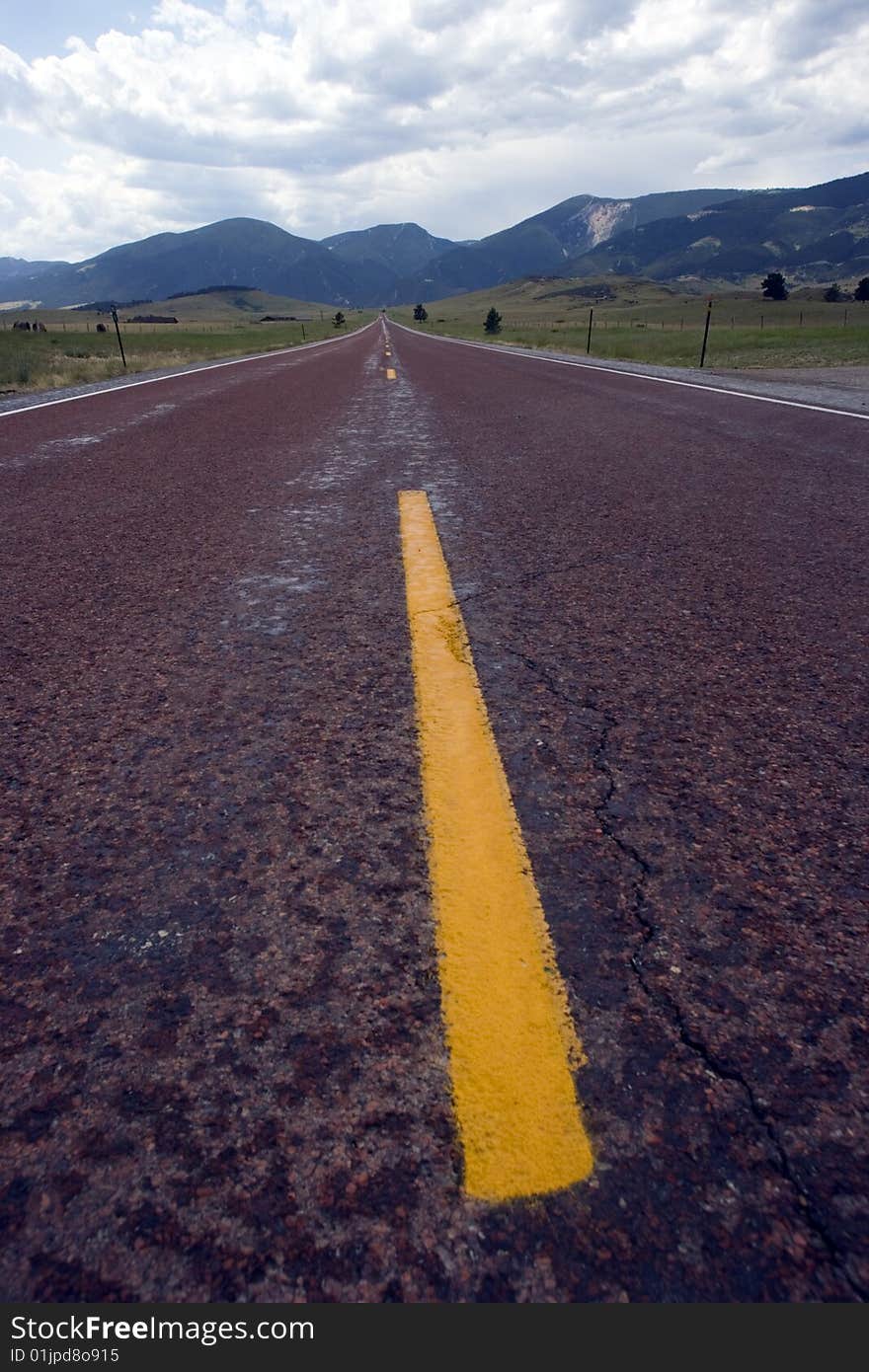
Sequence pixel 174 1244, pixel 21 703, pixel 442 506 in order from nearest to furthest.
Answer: pixel 174 1244, pixel 21 703, pixel 442 506

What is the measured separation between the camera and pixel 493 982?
4.11 ft

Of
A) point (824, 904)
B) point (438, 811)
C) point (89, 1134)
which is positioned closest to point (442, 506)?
point (438, 811)

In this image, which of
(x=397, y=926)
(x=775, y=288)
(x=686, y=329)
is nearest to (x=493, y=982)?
(x=397, y=926)

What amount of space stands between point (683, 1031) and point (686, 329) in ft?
207

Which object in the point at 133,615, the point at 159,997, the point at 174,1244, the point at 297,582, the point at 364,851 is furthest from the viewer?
the point at 297,582

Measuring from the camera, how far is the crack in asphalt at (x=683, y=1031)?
92 centimetres

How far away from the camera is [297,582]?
3.21m

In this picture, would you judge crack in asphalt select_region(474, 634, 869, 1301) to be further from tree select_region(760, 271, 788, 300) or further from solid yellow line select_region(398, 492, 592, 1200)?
tree select_region(760, 271, 788, 300)

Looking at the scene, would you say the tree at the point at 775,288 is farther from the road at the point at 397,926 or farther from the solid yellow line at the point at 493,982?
the solid yellow line at the point at 493,982

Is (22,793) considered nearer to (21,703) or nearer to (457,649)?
(21,703)

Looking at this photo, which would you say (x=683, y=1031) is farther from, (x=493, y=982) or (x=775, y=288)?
(x=775, y=288)

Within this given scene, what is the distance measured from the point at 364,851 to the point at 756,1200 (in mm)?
852

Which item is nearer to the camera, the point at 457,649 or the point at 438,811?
the point at 438,811

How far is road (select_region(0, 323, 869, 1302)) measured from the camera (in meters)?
0.93
